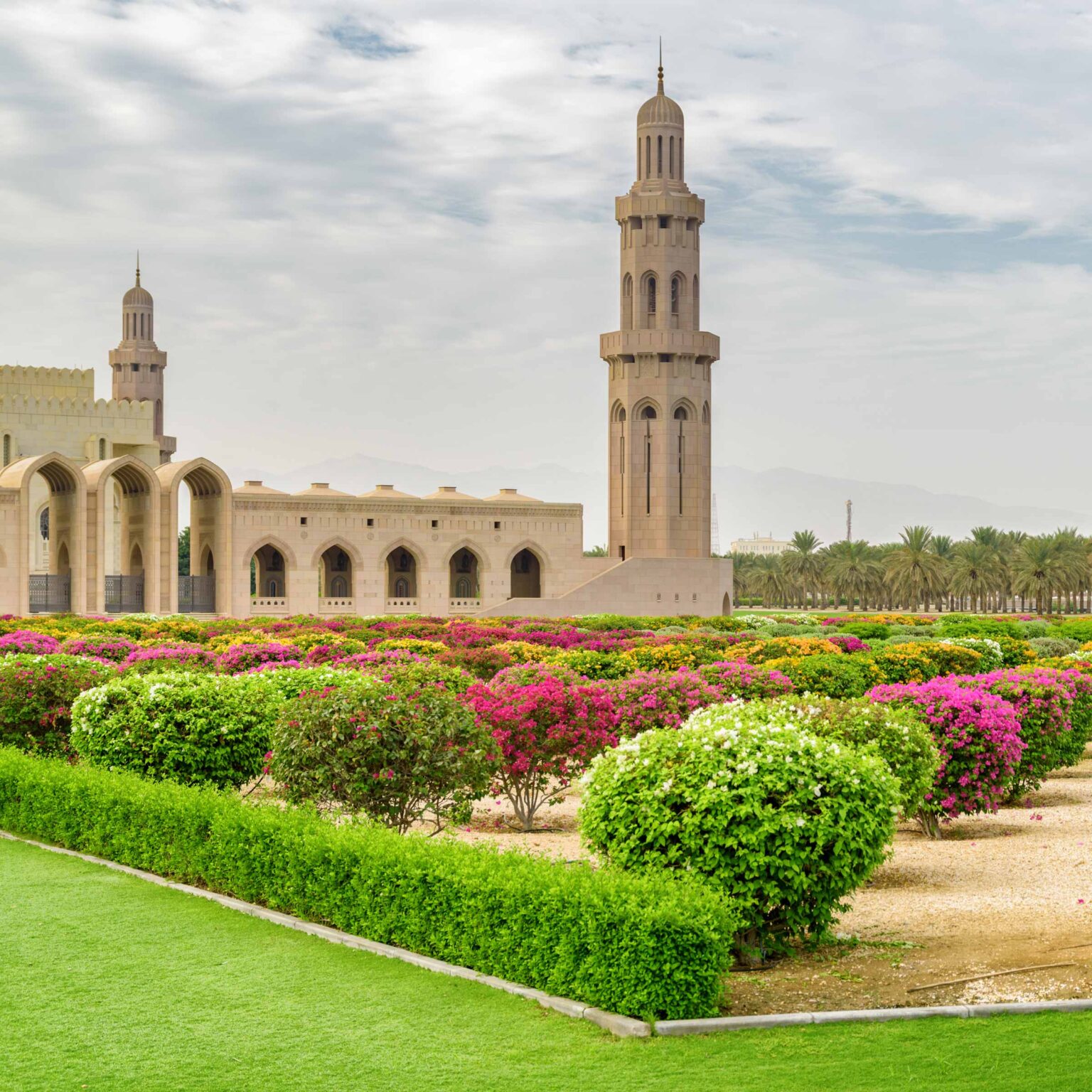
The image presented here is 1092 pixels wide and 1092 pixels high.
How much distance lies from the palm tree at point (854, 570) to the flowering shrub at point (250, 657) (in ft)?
209

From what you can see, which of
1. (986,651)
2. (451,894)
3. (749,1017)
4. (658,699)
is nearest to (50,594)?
(986,651)

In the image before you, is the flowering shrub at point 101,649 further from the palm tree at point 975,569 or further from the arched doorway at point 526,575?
the palm tree at point 975,569

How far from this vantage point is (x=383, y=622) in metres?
32.9

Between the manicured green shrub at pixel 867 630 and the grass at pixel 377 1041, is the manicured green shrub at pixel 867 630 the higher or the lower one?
the higher one

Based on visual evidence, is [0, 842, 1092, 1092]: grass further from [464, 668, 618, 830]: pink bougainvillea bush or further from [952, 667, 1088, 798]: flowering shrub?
[952, 667, 1088, 798]: flowering shrub

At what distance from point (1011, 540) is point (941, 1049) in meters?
74.8

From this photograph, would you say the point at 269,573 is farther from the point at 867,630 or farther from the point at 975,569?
the point at 975,569

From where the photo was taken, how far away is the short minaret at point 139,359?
75875mm

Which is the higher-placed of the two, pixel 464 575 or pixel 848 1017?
pixel 464 575

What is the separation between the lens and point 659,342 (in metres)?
54.5

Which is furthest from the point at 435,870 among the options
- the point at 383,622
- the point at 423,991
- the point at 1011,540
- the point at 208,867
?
the point at 1011,540

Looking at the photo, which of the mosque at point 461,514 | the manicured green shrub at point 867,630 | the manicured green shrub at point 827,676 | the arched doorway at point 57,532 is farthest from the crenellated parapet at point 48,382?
the manicured green shrub at point 827,676

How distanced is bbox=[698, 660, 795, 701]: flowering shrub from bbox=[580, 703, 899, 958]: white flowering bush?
6.61 metres

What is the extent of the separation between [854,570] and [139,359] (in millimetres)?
42102
